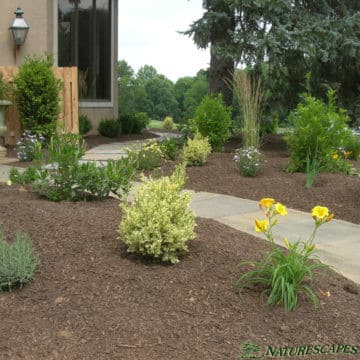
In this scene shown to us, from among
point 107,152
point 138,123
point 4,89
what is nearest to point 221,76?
point 107,152

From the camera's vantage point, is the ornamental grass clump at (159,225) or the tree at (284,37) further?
the tree at (284,37)

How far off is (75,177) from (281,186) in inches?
119

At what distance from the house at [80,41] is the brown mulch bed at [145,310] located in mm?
9365

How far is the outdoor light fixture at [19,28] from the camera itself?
12.1 metres

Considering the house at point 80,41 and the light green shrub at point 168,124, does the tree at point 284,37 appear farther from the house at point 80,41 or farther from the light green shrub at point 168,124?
the light green shrub at point 168,124

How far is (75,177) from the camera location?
4926 mm

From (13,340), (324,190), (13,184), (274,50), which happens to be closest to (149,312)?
(13,340)

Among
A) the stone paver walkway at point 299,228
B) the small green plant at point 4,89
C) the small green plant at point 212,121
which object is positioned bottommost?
the stone paver walkway at point 299,228

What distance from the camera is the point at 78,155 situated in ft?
16.5

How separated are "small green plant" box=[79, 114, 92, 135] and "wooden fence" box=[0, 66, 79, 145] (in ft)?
3.11

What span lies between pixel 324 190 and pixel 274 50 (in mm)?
4128

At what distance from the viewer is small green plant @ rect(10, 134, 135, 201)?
16.1ft

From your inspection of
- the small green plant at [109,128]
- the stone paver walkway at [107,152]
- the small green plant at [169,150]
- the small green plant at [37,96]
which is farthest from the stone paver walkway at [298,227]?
the small green plant at [109,128]

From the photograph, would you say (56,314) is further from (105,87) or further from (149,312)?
(105,87)
